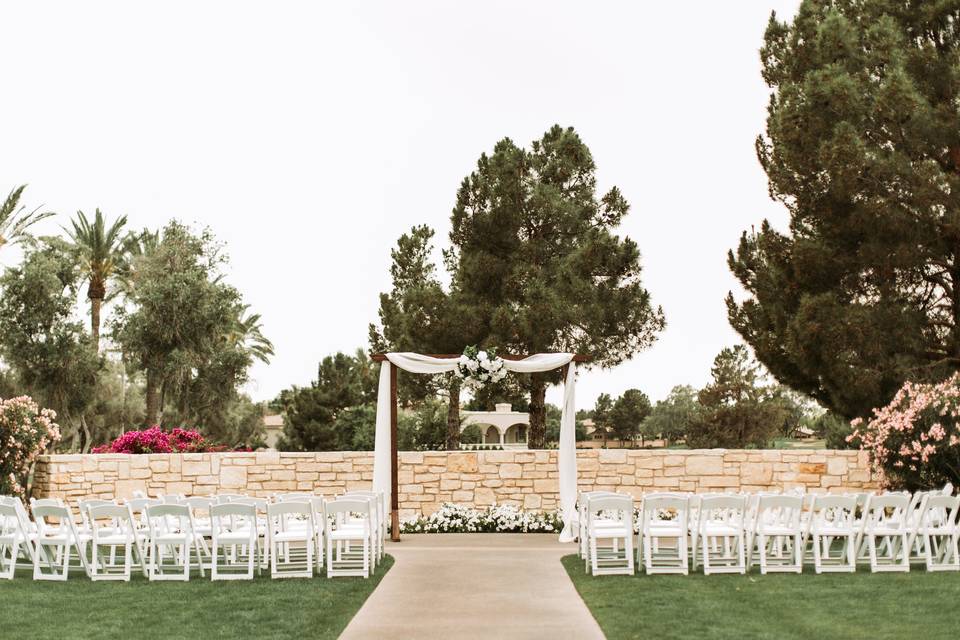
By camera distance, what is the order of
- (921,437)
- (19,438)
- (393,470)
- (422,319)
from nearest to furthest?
(921,437)
(393,470)
(19,438)
(422,319)

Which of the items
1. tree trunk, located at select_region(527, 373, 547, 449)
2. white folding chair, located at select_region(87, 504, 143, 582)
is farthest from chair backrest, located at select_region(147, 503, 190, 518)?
tree trunk, located at select_region(527, 373, 547, 449)

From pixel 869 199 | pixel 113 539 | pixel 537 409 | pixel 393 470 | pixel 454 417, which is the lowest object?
pixel 113 539

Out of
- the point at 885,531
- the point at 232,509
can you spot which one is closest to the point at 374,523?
the point at 232,509

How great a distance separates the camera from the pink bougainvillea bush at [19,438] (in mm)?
14891

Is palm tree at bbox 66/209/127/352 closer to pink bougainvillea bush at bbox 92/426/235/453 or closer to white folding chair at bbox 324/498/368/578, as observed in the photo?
pink bougainvillea bush at bbox 92/426/235/453

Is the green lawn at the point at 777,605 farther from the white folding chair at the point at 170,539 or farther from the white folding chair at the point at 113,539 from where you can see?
the white folding chair at the point at 113,539

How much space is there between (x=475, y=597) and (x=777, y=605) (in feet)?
8.20

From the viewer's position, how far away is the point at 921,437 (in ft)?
44.1

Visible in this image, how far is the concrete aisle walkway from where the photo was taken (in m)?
A: 7.10

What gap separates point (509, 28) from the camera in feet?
53.6

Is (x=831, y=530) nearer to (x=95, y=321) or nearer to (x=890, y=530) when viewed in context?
(x=890, y=530)

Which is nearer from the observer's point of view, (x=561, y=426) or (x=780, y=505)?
(x=780, y=505)

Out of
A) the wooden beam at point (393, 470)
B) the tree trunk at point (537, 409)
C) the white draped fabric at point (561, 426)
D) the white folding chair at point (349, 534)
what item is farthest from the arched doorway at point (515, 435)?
the white folding chair at point (349, 534)

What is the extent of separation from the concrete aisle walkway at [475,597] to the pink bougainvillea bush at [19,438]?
6153 millimetres
